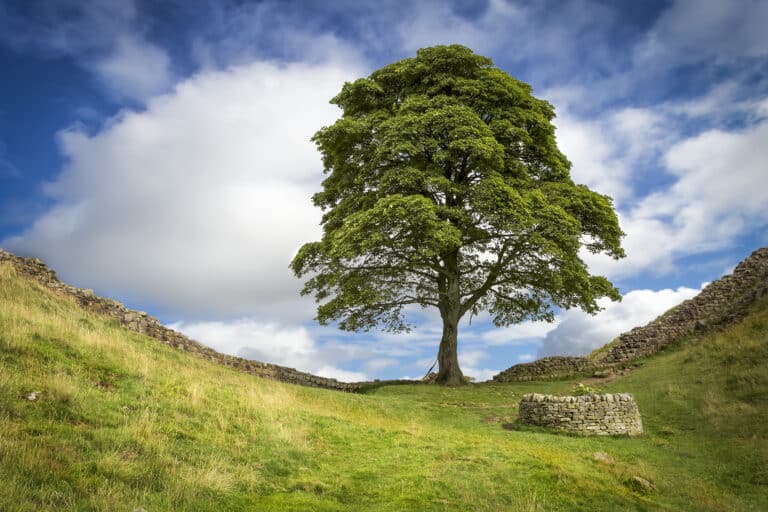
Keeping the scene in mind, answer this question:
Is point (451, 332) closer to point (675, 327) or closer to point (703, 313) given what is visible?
point (675, 327)

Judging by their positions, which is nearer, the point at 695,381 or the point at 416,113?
the point at 695,381

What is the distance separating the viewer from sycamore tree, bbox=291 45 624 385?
22.7 metres

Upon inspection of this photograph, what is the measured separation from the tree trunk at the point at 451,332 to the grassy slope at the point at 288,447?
685 centimetres

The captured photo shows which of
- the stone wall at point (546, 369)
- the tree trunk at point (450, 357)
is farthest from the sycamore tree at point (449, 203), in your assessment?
the stone wall at point (546, 369)

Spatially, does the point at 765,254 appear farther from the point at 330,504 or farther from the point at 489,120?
the point at 330,504

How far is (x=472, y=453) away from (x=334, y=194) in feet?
62.1

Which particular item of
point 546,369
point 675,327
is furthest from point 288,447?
point 675,327

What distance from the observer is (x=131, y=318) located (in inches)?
931

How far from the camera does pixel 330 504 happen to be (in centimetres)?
826

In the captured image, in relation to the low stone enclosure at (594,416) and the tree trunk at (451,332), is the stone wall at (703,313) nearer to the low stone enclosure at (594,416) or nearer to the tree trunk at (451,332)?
the tree trunk at (451,332)

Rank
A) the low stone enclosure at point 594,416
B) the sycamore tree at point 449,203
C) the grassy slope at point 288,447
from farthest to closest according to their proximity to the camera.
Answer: the sycamore tree at point 449,203 < the low stone enclosure at point 594,416 < the grassy slope at point 288,447

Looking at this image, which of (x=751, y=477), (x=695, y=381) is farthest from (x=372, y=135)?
(x=751, y=477)

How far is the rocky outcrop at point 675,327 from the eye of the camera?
2920 centimetres

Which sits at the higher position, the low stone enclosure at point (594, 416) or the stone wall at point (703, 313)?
the stone wall at point (703, 313)
